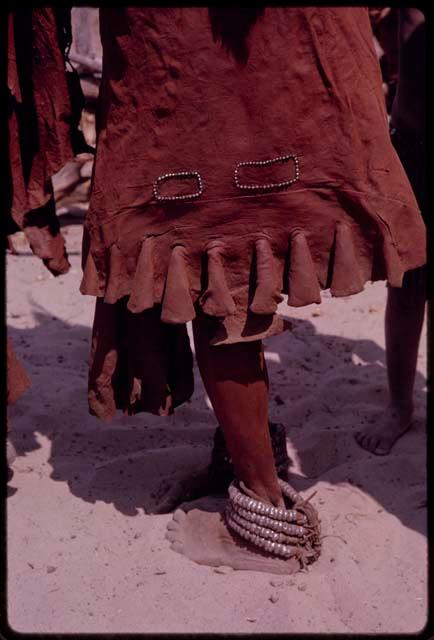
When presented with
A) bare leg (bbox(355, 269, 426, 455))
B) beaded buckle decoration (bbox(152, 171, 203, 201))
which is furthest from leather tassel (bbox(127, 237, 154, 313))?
bare leg (bbox(355, 269, 426, 455))

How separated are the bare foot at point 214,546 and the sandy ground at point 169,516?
1.1 inches

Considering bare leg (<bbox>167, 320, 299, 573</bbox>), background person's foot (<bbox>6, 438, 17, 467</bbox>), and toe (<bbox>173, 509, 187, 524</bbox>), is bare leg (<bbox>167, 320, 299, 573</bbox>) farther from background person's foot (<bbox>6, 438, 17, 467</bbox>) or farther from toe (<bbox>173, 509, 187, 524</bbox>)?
background person's foot (<bbox>6, 438, 17, 467</bbox>)

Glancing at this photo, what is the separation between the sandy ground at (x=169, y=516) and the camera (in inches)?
76.6

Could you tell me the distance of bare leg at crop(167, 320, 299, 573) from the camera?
1875 millimetres

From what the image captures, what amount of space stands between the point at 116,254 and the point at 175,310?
0.68 ft

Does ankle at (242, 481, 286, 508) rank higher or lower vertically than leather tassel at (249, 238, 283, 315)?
lower

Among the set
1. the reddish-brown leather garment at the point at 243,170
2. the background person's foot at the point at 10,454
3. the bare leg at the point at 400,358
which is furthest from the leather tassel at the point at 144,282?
the bare leg at the point at 400,358

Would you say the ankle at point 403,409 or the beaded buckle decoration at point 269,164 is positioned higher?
the beaded buckle decoration at point 269,164

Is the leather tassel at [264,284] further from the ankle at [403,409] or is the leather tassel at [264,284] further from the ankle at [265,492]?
the ankle at [403,409]

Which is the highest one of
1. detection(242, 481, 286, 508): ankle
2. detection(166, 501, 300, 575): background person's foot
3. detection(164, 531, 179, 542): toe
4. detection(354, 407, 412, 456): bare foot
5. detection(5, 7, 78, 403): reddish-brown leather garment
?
detection(5, 7, 78, 403): reddish-brown leather garment

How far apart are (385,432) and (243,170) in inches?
54.9

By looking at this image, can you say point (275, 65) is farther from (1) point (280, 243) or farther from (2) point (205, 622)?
(2) point (205, 622)

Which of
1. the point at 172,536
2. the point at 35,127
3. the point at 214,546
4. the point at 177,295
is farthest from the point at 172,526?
the point at 35,127

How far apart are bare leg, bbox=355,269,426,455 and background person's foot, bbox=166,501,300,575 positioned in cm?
75
